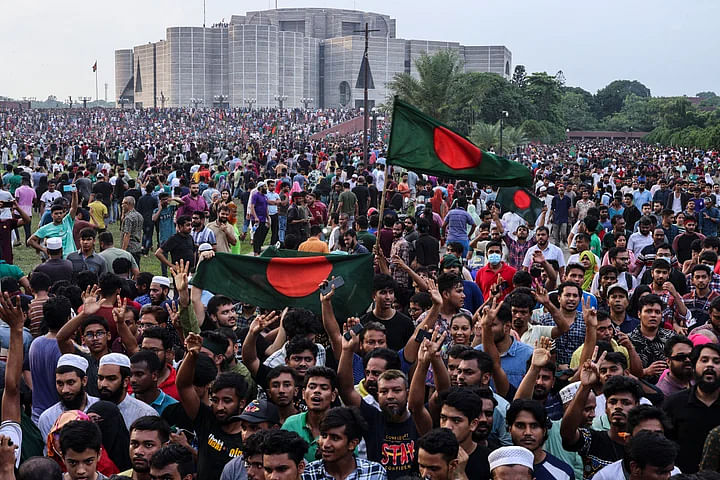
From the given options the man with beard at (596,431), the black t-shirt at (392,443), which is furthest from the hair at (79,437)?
the man with beard at (596,431)

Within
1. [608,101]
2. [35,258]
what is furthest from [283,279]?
[608,101]

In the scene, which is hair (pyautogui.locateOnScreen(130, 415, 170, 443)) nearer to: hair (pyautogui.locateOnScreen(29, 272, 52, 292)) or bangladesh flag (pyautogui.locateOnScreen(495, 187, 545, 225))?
hair (pyautogui.locateOnScreen(29, 272, 52, 292))

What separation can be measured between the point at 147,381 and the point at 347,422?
1.48 meters

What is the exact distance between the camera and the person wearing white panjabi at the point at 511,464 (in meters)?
4.20

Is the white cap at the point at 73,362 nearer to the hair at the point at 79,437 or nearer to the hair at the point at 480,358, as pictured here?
the hair at the point at 79,437

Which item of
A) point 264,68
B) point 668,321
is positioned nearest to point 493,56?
point 264,68

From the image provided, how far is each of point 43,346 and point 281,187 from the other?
9861 mm

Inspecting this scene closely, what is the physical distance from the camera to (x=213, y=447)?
193 inches

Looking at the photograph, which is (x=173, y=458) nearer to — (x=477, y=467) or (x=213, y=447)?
(x=213, y=447)

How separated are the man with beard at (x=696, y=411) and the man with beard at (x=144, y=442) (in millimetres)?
2669

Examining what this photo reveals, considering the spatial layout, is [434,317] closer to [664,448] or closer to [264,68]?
[664,448]

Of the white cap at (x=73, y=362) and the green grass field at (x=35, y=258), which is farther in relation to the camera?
the green grass field at (x=35, y=258)

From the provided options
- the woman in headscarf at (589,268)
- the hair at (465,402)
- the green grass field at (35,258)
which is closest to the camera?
the hair at (465,402)

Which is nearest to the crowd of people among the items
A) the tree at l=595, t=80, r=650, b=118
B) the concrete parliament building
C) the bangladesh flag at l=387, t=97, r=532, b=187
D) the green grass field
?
the bangladesh flag at l=387, t=97, r=532, b=187
